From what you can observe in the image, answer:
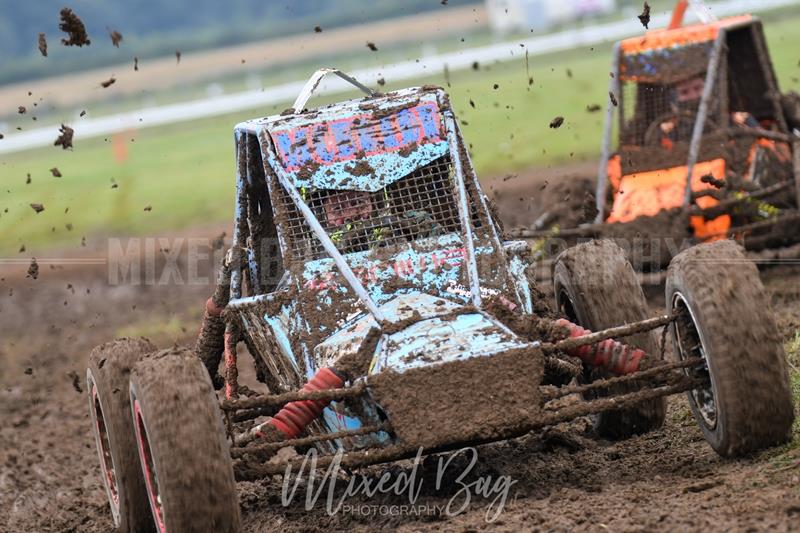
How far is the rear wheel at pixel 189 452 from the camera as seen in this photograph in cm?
436

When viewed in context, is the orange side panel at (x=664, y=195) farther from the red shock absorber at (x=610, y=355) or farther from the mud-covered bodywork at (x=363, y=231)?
the red shock absorber at (x=610, y=355)

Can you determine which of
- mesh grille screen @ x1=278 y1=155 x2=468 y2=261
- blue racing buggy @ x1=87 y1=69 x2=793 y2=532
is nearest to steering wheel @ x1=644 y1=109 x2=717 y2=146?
blue racing buggy @ x1=87 y1=69 x2=793 y2=532

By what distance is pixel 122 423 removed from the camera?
16.9 ft

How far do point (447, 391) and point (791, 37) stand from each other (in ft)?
76.0

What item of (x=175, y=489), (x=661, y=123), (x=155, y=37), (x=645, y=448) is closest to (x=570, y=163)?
(x=661, y=123)

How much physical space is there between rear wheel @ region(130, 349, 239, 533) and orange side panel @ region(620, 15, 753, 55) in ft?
21.3

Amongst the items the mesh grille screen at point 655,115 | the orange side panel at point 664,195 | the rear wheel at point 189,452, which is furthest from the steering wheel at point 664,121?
the rear wheel at point 189,452

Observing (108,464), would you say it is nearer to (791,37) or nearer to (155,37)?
(791,37)

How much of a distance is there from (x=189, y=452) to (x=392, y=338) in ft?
3.04

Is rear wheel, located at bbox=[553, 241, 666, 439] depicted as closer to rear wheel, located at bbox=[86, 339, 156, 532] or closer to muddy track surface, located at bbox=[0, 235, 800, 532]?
muddy track surface, located at bbox=[0, 235, 800, 532]

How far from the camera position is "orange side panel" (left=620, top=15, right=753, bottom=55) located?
993 cm

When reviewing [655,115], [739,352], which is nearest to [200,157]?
[655,115]

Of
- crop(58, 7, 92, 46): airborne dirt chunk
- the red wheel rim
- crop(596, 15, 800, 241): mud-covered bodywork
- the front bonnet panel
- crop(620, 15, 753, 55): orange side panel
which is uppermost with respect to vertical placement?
crop(58, 7, 92, 46): airborne dirt chunk

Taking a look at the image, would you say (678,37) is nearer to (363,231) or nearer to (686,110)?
(686,110)
